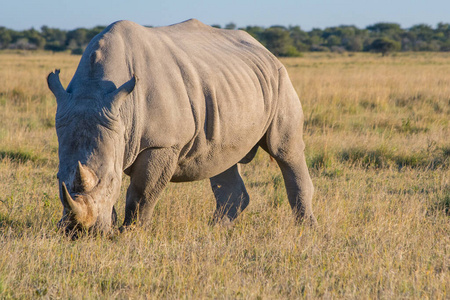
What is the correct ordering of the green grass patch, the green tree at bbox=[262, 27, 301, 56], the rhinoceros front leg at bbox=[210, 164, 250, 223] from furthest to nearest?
the green tree at bbox=[262, 27, 301, 56] → the green grass patch → the rhinoceros front leg at bbox=[210, 164, 250, 223]

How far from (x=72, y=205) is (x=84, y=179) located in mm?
158

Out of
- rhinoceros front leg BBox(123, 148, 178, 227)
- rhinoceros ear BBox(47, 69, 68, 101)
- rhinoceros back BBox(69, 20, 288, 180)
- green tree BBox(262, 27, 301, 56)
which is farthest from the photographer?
green tree BBox(262, 27, 301, 56)

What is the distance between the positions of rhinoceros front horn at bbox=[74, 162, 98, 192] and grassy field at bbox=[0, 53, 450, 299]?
0.45 m

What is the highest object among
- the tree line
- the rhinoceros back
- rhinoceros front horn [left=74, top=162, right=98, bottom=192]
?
the rhinoceros back

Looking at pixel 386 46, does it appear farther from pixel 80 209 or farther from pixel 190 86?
pixel 80 209

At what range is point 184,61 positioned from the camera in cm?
408

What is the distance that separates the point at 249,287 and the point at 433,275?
3.78 feet

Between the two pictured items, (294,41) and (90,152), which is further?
(294,41)

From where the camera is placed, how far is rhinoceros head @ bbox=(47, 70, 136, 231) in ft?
10.5

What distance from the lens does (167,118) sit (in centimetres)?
376

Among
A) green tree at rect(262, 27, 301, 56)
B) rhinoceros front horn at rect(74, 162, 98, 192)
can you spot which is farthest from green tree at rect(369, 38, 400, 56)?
rhinoceros front horn at rect(74, 162, 98, 192)

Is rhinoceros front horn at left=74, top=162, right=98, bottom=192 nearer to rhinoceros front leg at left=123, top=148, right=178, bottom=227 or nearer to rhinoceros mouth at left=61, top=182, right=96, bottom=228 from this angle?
rhinoceros mouth at left=61, top=182, right=96, bottom=228

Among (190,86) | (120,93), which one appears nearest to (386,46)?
(190,86)

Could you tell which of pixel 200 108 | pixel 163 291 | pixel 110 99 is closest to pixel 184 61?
pixel 200 108
